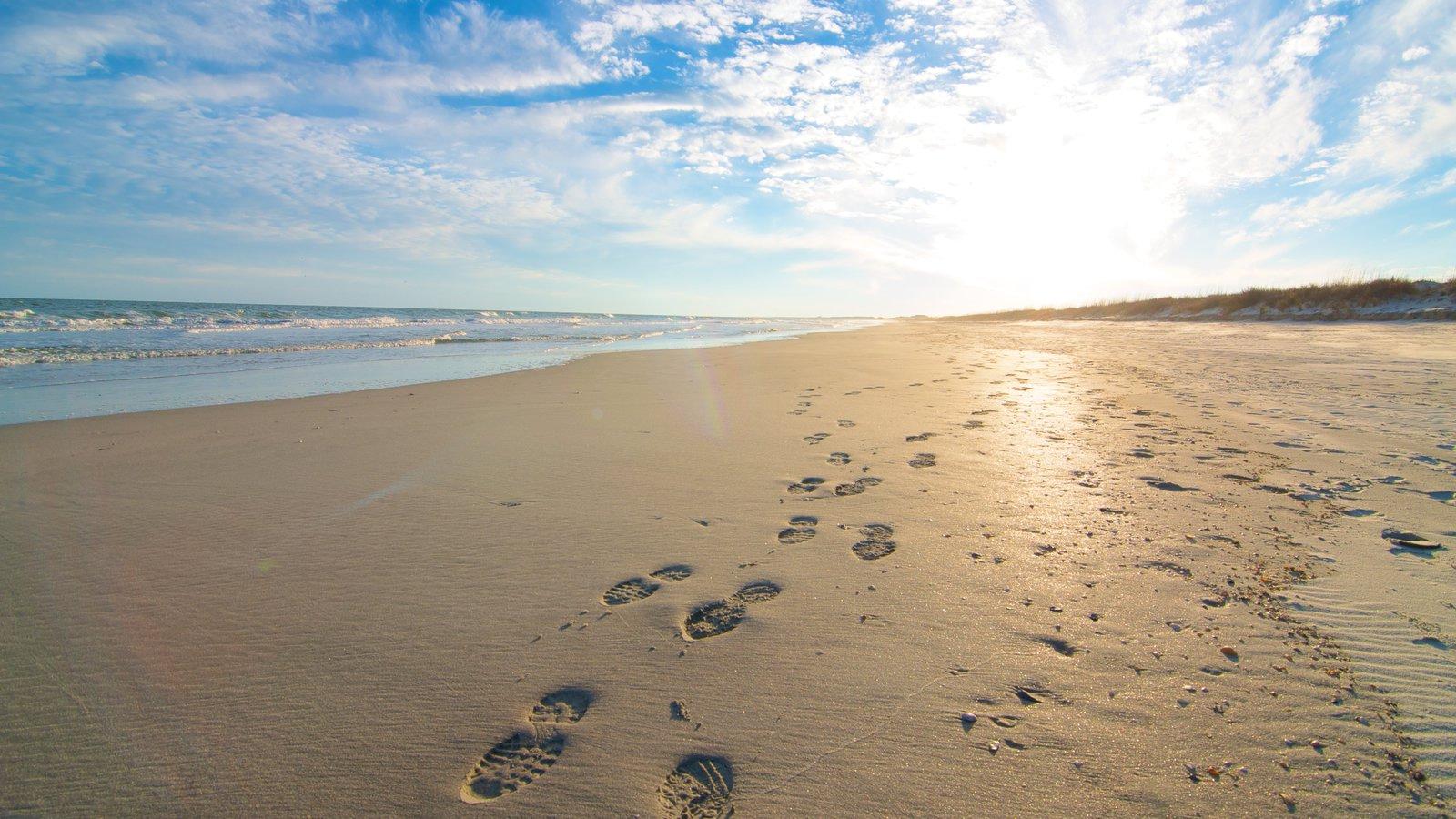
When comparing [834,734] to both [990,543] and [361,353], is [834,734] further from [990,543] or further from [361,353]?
[361,353]

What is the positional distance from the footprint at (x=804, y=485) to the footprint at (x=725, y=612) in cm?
111

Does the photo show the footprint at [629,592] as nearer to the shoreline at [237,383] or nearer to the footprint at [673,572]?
the footprint at [673,572]

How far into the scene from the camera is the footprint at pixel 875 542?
103 inches

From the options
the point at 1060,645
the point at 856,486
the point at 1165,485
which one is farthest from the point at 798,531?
the point at 1165,485

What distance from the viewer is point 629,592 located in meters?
2.35

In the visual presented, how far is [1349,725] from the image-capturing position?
1519 mm

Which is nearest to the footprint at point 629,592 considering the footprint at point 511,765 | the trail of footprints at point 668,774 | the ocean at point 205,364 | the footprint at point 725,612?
the trail of footprints at point 668,774

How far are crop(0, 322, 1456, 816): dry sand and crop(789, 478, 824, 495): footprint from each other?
2.5 inches

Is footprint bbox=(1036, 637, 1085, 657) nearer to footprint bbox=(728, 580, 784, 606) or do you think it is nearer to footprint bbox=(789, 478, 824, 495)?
footprint bbox=(728, 580, 784, 606)

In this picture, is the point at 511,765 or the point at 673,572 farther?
the point at 673,572

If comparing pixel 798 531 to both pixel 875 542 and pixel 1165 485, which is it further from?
pixel 1165 485

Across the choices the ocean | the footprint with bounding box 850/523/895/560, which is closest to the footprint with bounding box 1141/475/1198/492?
the footprint with bounding box 850/523/895/560

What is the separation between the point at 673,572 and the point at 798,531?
0.70 meters

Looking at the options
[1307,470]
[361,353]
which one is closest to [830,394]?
[1307,470]
